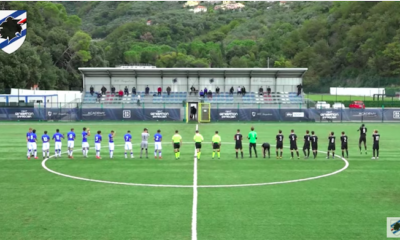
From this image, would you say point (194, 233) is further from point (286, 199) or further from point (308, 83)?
point (308, 83)

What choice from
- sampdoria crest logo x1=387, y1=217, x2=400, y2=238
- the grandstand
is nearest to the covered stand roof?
the grandstand

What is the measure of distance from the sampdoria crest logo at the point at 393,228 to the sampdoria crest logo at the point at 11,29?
13963mm

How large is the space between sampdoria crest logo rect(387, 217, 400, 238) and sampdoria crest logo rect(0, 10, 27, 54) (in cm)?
1396

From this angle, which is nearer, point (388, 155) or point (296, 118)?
point (388, 155)

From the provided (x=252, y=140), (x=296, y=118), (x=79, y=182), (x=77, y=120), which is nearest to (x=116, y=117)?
(x=77, y=120)

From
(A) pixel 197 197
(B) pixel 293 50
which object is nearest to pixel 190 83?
(A) pixel 197 197

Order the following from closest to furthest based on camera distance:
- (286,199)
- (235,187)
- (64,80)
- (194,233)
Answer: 1. (194,233)
2. (286,199)
3. (235,187)
4. (64,80)

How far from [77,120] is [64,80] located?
55.7 meters

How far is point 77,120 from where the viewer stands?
61.5m

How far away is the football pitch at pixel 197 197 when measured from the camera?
47.8 ft

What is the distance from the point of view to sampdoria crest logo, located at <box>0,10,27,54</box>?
1821cm

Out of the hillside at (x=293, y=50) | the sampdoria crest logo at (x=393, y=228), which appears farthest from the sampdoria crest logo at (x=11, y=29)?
the hillside at (x=293, y=50)

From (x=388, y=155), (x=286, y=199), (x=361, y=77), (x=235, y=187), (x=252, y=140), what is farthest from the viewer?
(x=361, y=77)

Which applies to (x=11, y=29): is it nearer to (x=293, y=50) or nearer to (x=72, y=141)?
(x=72, y=141)
